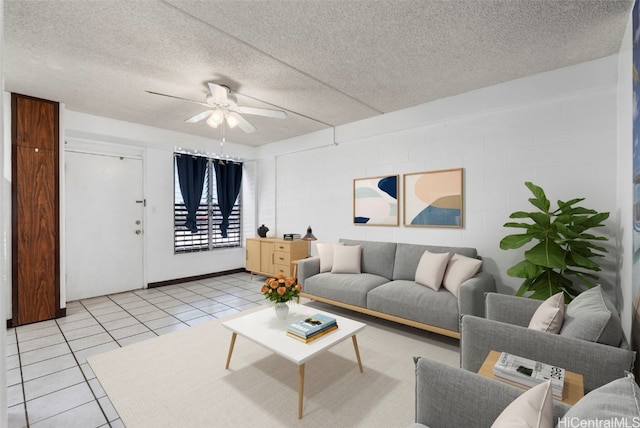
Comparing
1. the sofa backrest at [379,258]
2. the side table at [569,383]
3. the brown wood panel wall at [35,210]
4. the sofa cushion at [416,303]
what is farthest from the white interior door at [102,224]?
the side table at [569,383]

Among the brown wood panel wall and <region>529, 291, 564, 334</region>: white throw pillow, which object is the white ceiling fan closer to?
the brown wood panel wall

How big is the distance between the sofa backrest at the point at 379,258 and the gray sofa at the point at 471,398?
8.96 feet

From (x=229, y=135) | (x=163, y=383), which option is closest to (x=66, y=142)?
(x=229, y=135)

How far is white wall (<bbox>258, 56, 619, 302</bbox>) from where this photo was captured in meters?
2.93

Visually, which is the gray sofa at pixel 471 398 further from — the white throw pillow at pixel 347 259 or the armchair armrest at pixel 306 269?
the armchair armrest at pixel 306 269

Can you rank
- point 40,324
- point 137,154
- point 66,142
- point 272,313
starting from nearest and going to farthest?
point 272,313
point 40,324
point 66,142
point 137,154

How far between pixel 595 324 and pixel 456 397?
3.07ft

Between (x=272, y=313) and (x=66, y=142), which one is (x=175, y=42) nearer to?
(x=272, y=313)

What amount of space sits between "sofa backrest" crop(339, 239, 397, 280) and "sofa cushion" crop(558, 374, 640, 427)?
3.10 metres

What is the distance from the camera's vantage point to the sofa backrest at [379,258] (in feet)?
13.4

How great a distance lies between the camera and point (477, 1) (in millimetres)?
2064

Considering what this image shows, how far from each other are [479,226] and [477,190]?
0.43 m

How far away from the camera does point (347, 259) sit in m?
4.23

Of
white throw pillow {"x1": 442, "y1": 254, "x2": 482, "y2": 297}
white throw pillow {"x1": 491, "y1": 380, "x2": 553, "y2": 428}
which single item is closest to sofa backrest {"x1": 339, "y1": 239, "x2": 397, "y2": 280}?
white throw pillow {"x1": 442, "y1": 254, "x2": 482, "y2": 297}
